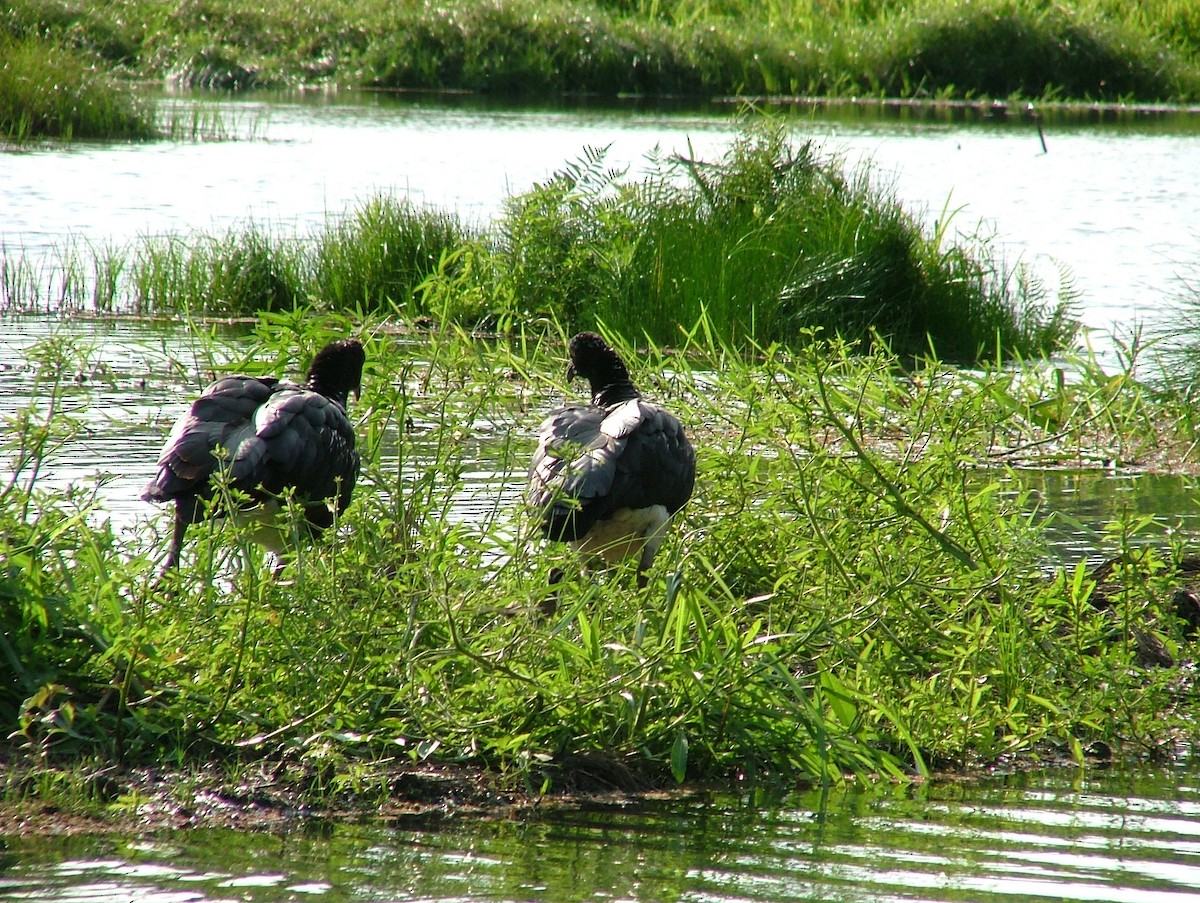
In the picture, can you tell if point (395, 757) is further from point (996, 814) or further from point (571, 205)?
point (571, 205)

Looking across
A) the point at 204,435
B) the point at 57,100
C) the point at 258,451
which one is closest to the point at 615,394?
the point at 258,451

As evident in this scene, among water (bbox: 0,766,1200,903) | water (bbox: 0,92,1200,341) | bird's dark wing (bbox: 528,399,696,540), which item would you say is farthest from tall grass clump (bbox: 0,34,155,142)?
water (bbox: 0,766,1200,903)

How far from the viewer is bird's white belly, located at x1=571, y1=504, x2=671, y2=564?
5719 mm

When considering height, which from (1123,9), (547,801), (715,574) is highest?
(1123,9)

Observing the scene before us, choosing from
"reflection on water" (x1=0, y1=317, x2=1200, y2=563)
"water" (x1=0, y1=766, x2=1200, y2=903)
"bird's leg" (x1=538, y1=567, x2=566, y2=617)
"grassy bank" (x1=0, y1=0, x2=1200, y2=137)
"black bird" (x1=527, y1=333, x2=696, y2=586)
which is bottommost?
"reflection on water" (x1=0, y1=317, x2=1200, y2=563)

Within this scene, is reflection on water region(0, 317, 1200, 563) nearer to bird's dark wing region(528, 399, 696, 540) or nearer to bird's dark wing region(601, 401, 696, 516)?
bird's dark wing region(528, 399, 696, 540)

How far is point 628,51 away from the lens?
36781mm

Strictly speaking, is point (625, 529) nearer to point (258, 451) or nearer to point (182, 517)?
point (258, 451)

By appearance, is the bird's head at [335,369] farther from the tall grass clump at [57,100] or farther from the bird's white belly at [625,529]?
the tall grass clump at [57,100]

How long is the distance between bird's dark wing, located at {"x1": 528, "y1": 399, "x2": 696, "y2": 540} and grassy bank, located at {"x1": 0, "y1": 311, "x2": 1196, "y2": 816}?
20 centimetres

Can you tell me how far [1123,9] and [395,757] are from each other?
3921 centimetres

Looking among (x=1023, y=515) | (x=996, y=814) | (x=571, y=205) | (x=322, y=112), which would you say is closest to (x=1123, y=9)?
(x=322, y=112)

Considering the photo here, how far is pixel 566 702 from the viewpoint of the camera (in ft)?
13.9

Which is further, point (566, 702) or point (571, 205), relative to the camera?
point (571, 205)
